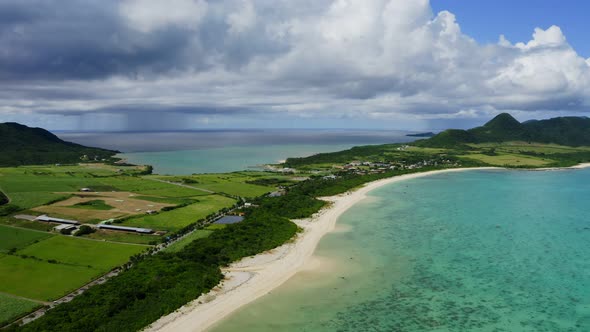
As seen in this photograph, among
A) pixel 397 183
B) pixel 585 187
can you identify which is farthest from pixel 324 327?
Answer: pixel 585 187

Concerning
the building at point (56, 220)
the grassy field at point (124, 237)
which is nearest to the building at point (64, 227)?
the building at point (56, 220)

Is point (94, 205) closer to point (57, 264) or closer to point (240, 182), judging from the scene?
point (57, 264)

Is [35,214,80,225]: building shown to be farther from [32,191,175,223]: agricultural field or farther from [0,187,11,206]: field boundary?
[0,187,11,206]: field boundary

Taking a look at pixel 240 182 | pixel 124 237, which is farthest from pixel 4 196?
pixel 240 182

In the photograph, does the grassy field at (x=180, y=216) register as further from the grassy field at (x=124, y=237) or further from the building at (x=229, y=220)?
the grassy field at (x=124, y=237)

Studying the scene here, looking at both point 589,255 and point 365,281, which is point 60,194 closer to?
point 365,281
